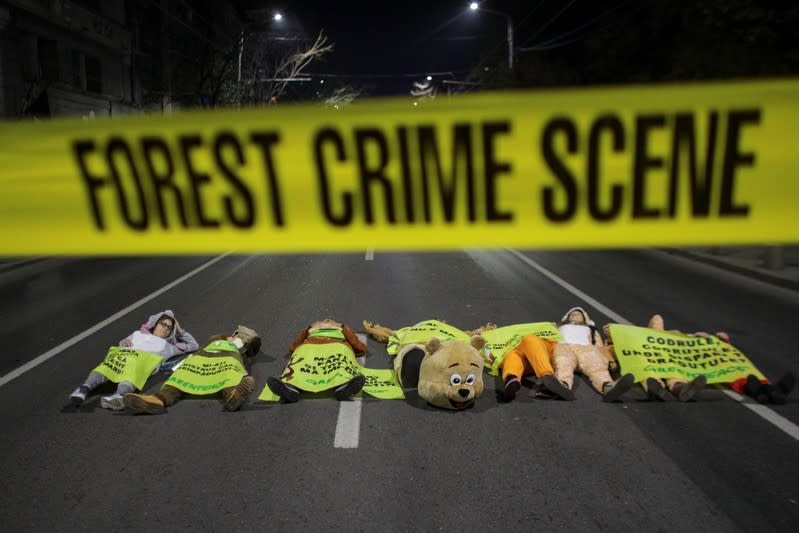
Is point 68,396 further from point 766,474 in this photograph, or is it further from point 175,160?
point 766,474

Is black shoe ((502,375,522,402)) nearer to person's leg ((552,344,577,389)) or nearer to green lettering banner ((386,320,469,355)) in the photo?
person's leg ((552,344,577,389))

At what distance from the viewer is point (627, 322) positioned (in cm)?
866

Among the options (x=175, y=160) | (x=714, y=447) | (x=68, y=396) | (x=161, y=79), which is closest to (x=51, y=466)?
(x=68, y=396)

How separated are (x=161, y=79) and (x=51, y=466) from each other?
4102cm

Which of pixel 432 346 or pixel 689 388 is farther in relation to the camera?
pixel 432 346

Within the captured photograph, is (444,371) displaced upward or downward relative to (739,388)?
upward

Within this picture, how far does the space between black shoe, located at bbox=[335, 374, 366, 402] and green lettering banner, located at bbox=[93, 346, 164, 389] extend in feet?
5.72

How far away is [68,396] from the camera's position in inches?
239

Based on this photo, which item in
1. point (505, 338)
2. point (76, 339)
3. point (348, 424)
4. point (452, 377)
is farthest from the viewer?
point (76, 339)

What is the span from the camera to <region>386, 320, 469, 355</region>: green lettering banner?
22.3ft

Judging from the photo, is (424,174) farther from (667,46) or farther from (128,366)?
(667,46)

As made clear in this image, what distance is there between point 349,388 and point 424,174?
376 cm

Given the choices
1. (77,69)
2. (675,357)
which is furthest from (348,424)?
(77,69)

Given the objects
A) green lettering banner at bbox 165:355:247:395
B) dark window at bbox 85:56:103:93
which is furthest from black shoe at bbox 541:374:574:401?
dark window at bbox 85:56:103:93
